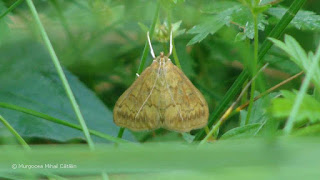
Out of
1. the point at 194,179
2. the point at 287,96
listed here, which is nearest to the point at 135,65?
the point at 287,96

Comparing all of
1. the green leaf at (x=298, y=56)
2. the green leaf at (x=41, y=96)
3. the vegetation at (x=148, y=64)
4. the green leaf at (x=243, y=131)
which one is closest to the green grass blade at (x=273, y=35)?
the vegetation at (x=148, y=64)

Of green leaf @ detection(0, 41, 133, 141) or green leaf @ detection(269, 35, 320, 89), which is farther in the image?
green leaf @ detection(0, 41, 133, 141)

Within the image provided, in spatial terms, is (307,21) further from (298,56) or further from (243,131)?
(298,56)

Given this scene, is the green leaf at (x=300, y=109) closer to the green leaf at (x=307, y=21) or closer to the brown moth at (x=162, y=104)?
the brown moth at (x=162, y=104)

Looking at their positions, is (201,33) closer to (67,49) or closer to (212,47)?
(212,47)

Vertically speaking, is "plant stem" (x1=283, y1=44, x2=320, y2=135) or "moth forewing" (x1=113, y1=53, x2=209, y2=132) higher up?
"moth forewing" (x1=113, y1=53, x2=209, y2=132)

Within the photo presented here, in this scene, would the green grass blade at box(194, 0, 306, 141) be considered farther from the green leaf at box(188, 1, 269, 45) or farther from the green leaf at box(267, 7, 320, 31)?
the green leaf at box(267, 7, 320, 31)

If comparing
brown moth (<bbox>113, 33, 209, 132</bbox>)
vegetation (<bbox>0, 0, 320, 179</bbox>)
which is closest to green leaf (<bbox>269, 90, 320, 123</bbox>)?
vegetation (<bbox>0, 0, 320, 179</bbox>)

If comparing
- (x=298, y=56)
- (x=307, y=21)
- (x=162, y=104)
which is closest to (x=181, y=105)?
(x=162, y=104)
